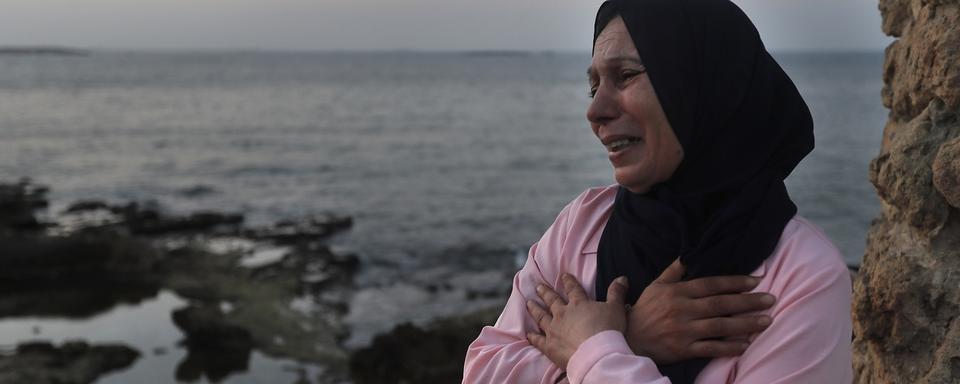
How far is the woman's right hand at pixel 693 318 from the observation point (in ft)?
5.02

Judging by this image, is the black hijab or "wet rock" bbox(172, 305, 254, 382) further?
"wet rock" bbox(172, 305, 254, 382)

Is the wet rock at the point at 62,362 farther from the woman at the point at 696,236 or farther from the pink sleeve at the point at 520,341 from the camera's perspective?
the woman at the point at 696,236

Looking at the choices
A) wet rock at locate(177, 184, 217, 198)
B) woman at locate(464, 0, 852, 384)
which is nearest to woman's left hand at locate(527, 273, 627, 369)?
woman at locate(464, 0, 852, 384)

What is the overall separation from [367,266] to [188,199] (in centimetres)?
936

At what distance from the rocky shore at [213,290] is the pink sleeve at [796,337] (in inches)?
298

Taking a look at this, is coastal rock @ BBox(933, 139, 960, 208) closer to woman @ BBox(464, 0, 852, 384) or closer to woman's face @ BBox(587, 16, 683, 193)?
woman @ BBox(464, 0, 852, 384)

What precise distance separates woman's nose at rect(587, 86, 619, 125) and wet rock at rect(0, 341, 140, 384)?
9134mm

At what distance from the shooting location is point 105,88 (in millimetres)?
73938

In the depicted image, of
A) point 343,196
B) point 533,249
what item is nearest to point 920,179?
point 533,249

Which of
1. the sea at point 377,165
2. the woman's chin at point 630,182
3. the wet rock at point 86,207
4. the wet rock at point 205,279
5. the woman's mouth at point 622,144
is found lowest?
the sea at point 377,165

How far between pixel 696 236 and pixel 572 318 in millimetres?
297

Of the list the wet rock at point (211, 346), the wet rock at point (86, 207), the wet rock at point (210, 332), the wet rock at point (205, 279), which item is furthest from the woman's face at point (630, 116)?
the wet rock at point (86, 207)

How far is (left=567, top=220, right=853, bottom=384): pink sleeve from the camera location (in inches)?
57.0

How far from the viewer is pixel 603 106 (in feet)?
5.49
